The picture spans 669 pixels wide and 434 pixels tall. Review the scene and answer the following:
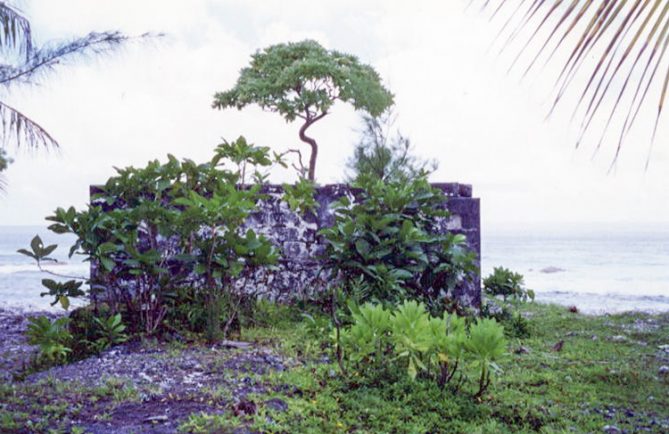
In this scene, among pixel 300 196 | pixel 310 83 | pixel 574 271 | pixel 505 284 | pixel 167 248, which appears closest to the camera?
pixel 167 248

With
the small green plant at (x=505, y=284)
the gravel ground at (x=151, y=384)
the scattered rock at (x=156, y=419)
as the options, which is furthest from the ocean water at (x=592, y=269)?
the scattered rock at (x=156, y=419)

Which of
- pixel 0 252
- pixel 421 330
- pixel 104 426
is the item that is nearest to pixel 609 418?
pixel 421 330

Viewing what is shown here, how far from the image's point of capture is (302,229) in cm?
598

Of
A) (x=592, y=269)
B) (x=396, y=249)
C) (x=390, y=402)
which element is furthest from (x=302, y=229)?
(x=592, y=269)

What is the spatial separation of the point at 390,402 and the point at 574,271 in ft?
73.2

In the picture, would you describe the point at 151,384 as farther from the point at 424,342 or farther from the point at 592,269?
the point at 592,269

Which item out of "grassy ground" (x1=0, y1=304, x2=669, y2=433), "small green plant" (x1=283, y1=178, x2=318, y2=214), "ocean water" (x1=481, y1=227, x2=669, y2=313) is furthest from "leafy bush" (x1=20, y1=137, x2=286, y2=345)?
"ocean water" (x1=481, y1=227, x2=669, y2=313)

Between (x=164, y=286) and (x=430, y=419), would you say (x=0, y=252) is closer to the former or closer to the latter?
(x=164, y=286)

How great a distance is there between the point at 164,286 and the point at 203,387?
1444 millimetres

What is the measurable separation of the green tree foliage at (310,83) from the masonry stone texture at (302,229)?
5.71 meters

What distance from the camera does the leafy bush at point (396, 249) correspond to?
15.6 feet

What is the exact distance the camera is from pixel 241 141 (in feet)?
16.6

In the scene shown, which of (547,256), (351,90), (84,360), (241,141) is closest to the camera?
(84,360)

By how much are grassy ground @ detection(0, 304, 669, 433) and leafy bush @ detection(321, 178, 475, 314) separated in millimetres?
677
